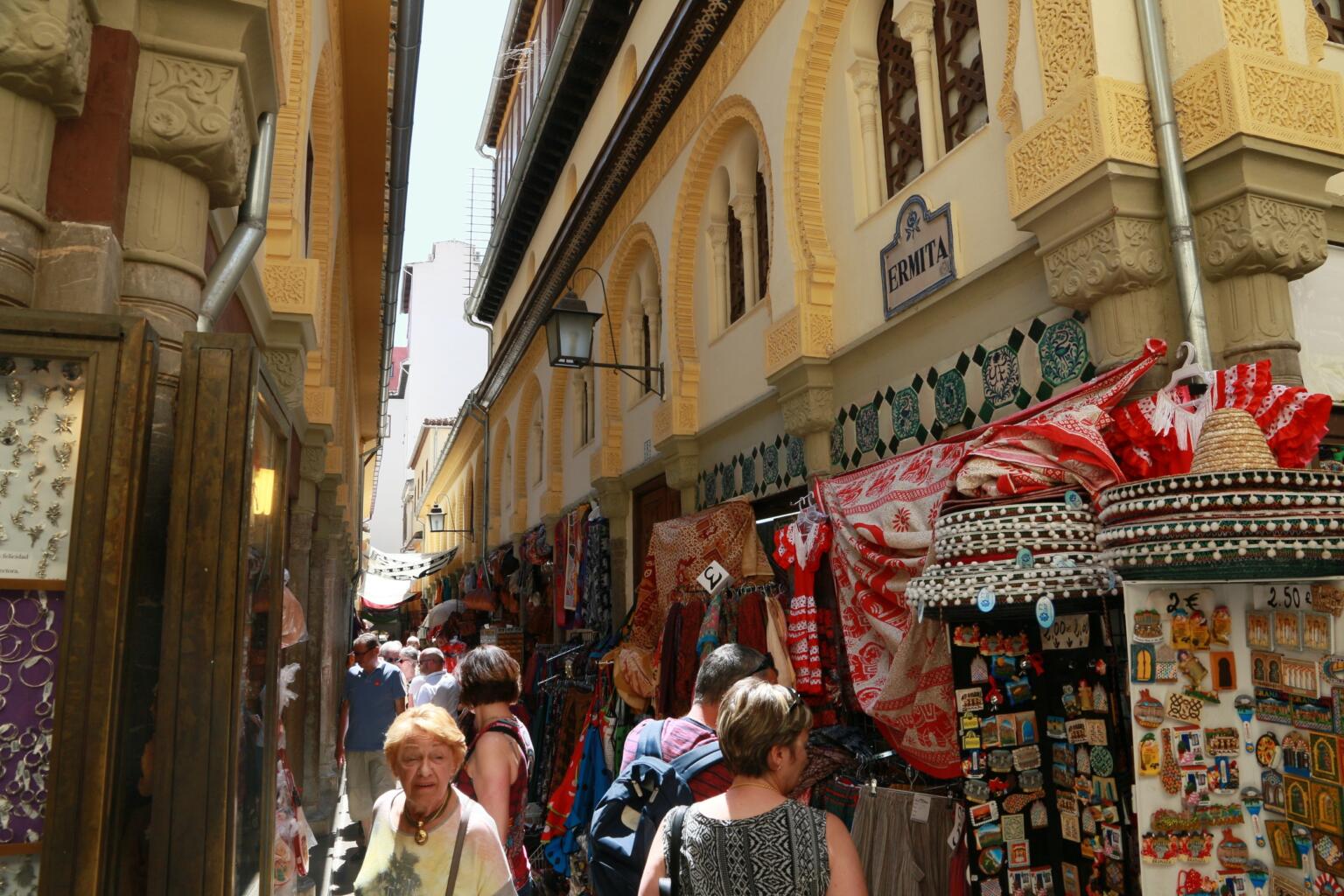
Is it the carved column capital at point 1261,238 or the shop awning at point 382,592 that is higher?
the carved column capital at point 1261,238

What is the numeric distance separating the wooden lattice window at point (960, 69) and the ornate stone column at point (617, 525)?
5844 millimetres

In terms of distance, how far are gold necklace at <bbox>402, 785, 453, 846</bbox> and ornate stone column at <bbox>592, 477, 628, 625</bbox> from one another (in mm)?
6906

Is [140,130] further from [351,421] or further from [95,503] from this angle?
[351,421]

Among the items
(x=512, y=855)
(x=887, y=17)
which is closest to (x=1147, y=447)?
(x=512, y=855)

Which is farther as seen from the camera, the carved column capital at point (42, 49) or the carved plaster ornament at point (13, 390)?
the carved column capital at point (42, 49)

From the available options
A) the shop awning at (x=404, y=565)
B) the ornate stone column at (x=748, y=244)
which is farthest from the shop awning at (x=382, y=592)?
the ornate stone column at (x=748, y=244)

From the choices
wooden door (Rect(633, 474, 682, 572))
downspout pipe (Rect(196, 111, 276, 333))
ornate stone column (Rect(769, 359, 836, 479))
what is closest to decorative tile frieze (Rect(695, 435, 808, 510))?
ornate stone column (Rect(769, 359, 836, 479))

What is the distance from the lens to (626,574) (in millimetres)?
9844

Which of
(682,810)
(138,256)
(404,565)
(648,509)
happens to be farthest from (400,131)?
(404,565)

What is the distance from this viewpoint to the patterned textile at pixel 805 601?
4.68 metres

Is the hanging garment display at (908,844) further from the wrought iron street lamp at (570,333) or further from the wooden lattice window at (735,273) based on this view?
the wrought iron street lamp at (570,333)

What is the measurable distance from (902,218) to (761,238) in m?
2.48

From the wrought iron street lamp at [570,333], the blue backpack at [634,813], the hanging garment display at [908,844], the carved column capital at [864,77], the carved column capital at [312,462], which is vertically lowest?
the hanging garment display at [908,844]

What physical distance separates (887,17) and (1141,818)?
5.08 metres
